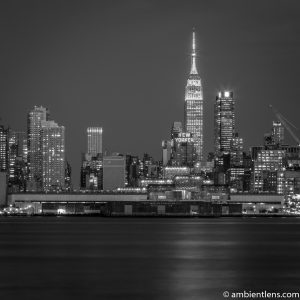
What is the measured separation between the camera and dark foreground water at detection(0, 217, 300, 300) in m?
58.9

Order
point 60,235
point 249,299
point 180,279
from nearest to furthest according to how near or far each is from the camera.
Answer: point 249,299, point 180,279, point 60,235

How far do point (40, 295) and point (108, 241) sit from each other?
48641 millimetres

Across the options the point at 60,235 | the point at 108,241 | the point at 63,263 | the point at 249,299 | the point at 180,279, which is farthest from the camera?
the point at 60,235

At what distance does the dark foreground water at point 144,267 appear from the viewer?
58.9m

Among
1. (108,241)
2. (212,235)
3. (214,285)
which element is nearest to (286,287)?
(214,285)

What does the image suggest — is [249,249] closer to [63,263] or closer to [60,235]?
[63,263]

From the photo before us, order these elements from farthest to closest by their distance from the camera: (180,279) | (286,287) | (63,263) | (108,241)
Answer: (108,241)
(63,263)
(180,279)
(286,287)

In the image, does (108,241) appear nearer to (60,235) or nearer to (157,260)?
(60,235)

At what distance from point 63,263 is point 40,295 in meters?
18.2

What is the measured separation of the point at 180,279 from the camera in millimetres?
64875

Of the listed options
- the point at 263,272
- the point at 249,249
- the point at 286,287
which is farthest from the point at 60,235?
the point at 286,287

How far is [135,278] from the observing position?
2557 inches

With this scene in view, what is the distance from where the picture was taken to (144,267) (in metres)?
72.2

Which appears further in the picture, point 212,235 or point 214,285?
point 212,235
